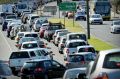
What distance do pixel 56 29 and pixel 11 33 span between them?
23.4 ft

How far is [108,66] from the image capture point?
398 inches

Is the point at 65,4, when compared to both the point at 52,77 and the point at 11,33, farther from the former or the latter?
the point at 52,77

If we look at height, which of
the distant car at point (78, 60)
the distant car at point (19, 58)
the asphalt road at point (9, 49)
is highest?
the distant car at point (78, 60)

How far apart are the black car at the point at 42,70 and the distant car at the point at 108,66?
1590cm

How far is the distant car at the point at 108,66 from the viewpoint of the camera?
9.90m

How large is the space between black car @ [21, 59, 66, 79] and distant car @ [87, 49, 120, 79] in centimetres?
1590

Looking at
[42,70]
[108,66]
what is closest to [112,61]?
[108,66]

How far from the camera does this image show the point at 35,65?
26.5 meters

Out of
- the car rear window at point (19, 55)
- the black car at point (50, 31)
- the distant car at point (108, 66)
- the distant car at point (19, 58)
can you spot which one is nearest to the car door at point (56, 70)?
the distant car at point (19, 58)

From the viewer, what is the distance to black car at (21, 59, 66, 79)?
86.4 feet

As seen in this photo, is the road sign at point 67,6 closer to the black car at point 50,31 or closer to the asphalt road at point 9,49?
the asphalt road at point 9,49

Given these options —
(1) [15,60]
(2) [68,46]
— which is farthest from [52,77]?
(2) [68,46]

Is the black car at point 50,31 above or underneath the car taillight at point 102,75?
underneath

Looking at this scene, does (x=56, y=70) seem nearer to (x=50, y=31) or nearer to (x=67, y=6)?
(x=50, y=31)
